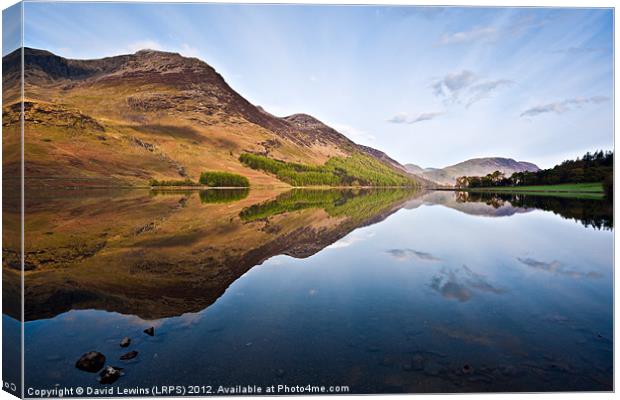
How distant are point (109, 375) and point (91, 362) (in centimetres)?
36


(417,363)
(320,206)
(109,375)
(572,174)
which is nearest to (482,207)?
(320,206)

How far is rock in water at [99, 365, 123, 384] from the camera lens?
3.96 meters

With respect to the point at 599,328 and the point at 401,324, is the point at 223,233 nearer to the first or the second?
the point at 401,324

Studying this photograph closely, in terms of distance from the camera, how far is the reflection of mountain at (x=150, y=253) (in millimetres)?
6020

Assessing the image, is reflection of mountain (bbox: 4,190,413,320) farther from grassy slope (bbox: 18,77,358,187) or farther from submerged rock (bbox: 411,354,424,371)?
grassy slope (bbox: 18,77,358,187)

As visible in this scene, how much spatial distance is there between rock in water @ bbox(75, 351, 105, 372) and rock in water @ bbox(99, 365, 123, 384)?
144 mm

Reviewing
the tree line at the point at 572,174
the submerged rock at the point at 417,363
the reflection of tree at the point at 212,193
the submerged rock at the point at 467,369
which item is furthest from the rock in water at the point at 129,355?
the reflection of tree at the point at 212,193

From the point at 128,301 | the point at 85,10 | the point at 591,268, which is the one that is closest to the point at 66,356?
the point at 128,301

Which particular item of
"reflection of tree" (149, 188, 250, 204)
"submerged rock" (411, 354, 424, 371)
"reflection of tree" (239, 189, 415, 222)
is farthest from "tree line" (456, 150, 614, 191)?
"reflection of tree" (149, 188, 250, 204)

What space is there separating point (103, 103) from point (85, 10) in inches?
1378

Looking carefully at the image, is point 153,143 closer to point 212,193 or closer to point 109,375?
point 212,193

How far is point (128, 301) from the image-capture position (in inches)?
235

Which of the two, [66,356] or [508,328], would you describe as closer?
[66,356]

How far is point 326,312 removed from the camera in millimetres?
5609
